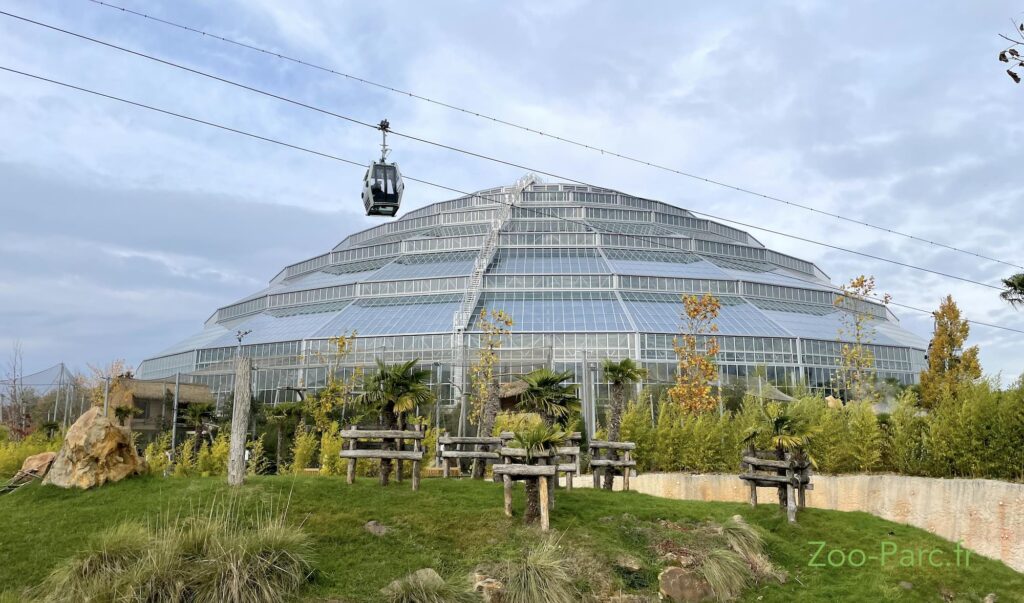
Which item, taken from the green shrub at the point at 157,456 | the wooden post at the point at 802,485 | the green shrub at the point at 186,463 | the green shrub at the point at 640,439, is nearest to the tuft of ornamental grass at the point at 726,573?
the wooden post at the point at 802,485

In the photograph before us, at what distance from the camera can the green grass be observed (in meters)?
15.4

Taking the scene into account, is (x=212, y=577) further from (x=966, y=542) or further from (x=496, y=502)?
(x=966, y=542)

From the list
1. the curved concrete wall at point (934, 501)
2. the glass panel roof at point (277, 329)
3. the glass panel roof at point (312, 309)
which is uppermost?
the glass panel roof at point (312, 309)

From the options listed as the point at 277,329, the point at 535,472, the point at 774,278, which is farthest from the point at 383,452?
the point at 774,278

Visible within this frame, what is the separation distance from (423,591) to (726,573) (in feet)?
22.2

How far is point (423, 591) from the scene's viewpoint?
1407cm

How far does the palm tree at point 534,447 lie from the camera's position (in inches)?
711

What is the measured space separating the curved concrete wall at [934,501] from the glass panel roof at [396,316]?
24370 millimetres

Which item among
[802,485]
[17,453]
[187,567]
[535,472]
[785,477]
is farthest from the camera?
[17,453]

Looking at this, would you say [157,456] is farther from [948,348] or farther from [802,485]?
[948,348]

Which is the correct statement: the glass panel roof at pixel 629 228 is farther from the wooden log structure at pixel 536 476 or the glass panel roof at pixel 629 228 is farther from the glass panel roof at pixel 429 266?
the wooden log structure at pixel 536 476

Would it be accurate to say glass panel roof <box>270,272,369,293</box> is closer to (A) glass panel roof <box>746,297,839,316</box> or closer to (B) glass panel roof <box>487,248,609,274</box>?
(B) glass panel roof <box>487,248,609,274</box>

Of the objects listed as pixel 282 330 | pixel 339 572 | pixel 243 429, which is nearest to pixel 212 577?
pixel 339 572

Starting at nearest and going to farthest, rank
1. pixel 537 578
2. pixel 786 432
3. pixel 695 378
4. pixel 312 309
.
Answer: pixel 537 578
pixel 786 432
pixel 695 378
pixel 312 309
